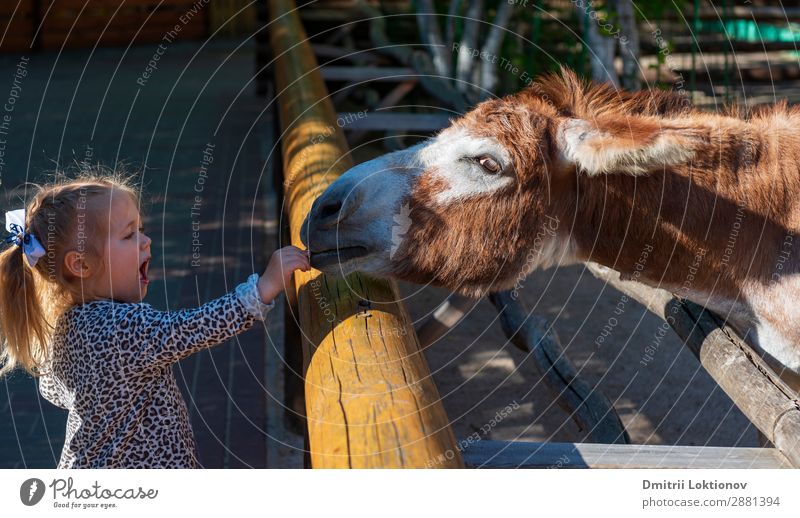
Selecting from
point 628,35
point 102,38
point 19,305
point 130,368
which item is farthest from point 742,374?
point 102,38

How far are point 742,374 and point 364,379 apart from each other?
165 centimetres

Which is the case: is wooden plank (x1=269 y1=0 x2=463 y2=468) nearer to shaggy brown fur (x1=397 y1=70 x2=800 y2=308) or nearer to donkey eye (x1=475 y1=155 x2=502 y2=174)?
shaggy brown fur (x1=397 y1=70 x2=800 y2=308)

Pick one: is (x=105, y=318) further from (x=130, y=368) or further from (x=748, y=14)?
(x=748, y=14)

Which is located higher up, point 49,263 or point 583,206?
point 49,263

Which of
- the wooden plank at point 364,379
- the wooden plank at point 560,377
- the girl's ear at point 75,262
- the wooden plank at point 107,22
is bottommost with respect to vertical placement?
the wooden plank at point 560,377

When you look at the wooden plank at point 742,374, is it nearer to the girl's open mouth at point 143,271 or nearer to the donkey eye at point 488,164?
the donkey eye at point 488,164

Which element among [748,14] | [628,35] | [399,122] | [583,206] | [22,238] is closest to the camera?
[22,238]

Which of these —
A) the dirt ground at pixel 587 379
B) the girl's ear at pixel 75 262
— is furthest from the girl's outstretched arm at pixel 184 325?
the dirt ground at pixel 587 379

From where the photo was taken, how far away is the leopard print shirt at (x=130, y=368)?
2.75m

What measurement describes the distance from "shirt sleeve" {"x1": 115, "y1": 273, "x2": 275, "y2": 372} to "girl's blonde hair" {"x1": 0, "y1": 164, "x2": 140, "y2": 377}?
0.24 m

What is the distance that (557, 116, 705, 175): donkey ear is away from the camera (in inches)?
114

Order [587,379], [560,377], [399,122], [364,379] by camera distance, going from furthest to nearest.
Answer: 1. [399,122]
2. [587,379]
3. [560,377]
4. [364,379]

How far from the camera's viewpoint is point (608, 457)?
2881 millimetres
